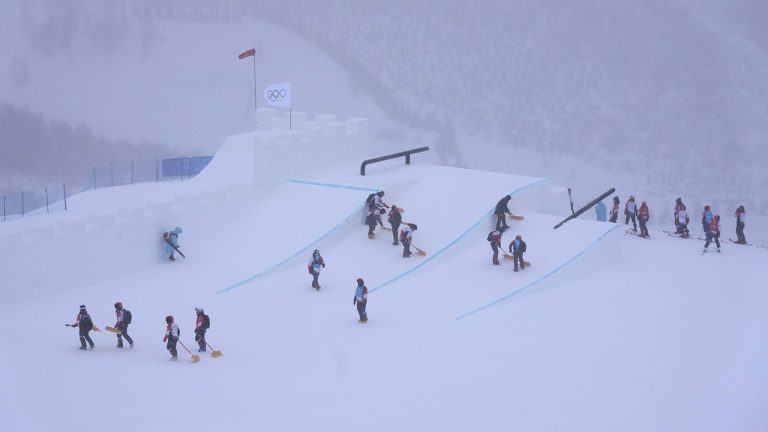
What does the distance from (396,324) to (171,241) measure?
7.35 metres

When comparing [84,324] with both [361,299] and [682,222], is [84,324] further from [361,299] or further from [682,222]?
[682,222]

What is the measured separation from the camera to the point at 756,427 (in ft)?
56.0

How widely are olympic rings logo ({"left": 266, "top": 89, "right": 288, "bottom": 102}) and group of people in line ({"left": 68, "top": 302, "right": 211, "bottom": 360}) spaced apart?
1239 centimetres

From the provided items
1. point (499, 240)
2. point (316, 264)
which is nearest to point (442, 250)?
point (499, 240)

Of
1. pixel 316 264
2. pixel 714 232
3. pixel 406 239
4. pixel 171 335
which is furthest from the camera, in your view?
pixel 714 232

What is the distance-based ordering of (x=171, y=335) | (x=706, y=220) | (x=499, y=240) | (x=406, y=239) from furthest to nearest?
1. (x=706, y=220)
2. (x=406, y=239)
3. (x=499, y=240)
4. (x=171, y=335)

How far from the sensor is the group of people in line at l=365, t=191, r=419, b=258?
25703 millimetres

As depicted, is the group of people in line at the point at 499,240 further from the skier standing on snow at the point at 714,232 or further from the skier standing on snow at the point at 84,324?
the skier standing on snow at the point at 84,324

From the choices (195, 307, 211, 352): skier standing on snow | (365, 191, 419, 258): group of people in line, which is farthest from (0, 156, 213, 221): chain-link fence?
(195, 307, 211, 352): skier standing on snow

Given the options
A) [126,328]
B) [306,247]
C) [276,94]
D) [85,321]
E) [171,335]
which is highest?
[276,94]

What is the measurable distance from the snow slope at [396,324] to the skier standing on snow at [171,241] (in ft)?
1.26

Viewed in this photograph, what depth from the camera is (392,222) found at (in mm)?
26266

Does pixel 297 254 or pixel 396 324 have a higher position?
pixel 297 254

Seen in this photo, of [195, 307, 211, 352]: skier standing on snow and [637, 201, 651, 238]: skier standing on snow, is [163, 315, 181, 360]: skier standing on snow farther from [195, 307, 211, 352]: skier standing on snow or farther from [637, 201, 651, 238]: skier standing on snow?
[637, 201, 651, 238]: skier standing on snow
